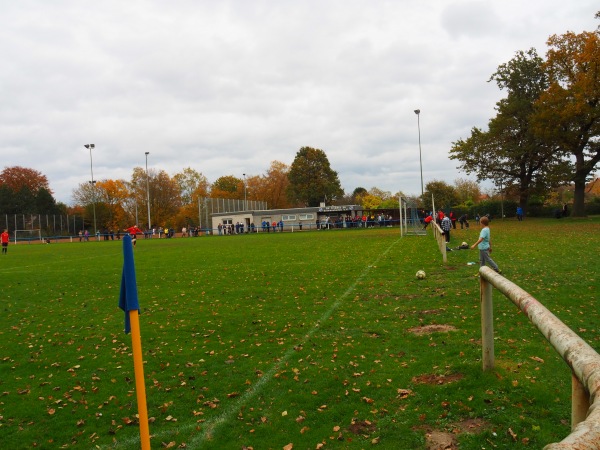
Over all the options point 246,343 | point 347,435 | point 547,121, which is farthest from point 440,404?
point 547,121

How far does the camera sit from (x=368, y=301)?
34.0 ft

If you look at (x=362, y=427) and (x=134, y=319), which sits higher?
(x=134, y=319)

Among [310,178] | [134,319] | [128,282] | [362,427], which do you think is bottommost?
[362,427]

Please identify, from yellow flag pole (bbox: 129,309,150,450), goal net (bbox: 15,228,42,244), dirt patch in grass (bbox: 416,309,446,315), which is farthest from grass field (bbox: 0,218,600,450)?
goal net (bbox: 15,228,42,244)

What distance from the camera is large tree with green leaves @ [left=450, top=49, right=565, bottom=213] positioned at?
52.7m

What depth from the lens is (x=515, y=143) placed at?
175 ft

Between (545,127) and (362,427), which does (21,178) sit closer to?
(545,127)

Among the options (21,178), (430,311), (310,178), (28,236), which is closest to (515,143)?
(310,178)

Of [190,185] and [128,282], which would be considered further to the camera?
[190,185]

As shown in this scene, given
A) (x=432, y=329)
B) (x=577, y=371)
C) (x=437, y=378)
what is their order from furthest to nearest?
(x=432, y=329)
(x=437, y=378)
(x=577, y=371)

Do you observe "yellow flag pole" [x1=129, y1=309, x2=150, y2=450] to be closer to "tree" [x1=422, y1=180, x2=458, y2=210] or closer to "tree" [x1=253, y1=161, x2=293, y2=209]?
"tree" [x1=422, y1=180, x2=458, y2=210]

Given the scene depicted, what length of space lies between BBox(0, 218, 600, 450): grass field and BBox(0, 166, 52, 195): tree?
93359 mm

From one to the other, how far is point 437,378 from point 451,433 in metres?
1.32

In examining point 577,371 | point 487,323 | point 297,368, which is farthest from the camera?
point 297,368
